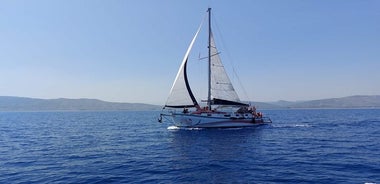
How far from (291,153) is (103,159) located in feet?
49.6

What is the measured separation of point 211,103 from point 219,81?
397cm

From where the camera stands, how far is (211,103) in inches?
1769

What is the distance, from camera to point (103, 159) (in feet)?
70.8

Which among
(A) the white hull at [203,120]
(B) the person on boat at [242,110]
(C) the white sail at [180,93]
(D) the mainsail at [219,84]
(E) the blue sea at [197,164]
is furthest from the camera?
(B) the person on boat at [242,110]

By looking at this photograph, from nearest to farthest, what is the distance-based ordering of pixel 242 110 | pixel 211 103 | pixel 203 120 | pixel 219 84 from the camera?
pixel 203 120 < pixel 211 103 < pixel 219 84 < pixel 242 110

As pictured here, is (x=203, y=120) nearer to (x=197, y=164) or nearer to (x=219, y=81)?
(x=219, y=81)

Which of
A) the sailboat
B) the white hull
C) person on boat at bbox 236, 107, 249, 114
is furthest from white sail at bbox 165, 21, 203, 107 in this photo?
person on boat at bbox 236, 107, 249, 114

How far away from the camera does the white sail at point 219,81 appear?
45469mm

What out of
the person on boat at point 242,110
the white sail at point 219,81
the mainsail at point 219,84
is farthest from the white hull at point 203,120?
the white sail at point 219,81

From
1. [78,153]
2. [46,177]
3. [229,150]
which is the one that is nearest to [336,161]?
[229,150]

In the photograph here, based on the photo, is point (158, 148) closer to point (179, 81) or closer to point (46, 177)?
point (46, 177)

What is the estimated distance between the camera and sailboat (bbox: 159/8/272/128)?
136 feet

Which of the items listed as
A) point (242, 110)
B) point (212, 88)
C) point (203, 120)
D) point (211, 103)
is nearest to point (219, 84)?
point (212, 88)

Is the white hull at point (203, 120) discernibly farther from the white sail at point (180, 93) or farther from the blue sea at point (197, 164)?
the blue sea at point (197, 164)
